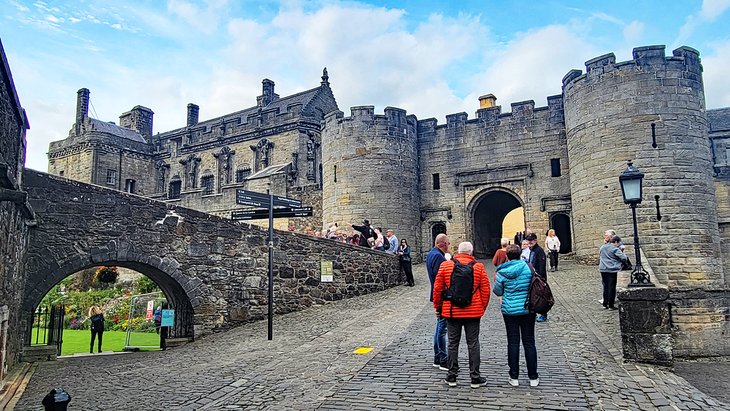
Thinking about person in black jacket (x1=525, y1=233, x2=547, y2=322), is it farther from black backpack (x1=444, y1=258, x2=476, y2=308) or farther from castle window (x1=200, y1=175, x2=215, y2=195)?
castle window (x1=200, y1=175, x2=215, y2=195)

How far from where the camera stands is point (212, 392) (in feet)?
23.5

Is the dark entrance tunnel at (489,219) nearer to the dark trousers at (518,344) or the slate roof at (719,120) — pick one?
the slate roof at (719,120)

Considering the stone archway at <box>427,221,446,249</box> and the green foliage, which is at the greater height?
the stone archway at <box>427,221,446,249</box>

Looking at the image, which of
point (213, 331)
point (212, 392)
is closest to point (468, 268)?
point (212, 392)

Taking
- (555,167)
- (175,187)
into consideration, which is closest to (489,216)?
(555,167)

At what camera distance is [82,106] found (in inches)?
1719

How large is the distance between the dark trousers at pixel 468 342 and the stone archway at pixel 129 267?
712 cm

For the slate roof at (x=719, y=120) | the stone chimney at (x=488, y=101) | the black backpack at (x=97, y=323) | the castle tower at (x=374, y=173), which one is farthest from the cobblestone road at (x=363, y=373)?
the slate roof at (x=719, y=120)

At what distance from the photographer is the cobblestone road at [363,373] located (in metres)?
6.06

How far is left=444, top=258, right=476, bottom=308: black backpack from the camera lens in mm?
6398

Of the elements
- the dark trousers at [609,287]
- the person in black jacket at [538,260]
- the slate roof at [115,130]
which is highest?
the slate roof at [115,130]

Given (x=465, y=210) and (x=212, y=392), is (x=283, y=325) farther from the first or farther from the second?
(x=465, y=210)

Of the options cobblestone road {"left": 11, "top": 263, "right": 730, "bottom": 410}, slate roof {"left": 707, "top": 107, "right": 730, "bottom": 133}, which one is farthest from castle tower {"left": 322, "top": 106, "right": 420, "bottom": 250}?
slate roof {"left": 707, "top": 107, "right": 730, "bottom": 133}

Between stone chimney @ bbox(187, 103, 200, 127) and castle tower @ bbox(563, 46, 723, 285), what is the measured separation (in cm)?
3534
